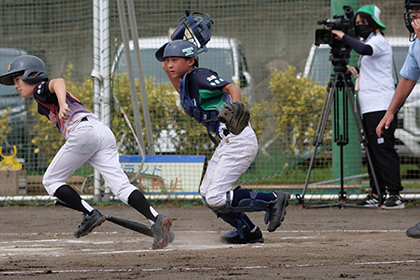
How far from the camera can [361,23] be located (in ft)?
26.5

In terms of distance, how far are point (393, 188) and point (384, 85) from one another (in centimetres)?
135

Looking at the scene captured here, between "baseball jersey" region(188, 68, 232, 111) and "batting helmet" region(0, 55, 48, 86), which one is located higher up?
"batting helmet" region(0, 55, 48, 86)

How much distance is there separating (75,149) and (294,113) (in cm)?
518

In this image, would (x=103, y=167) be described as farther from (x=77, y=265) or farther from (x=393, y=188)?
(x=393, y=188)

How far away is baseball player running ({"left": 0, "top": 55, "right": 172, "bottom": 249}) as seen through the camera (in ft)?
17.3

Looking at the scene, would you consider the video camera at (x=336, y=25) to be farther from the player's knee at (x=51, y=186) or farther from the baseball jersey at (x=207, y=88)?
the player's knee at (x=51, y=186)

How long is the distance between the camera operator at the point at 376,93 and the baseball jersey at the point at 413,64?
263 centimetres

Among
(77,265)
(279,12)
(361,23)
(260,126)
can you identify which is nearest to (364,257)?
(77,265)

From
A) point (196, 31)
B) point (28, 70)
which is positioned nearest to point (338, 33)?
point (196, 31)

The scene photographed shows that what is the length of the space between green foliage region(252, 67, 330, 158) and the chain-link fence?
0.05ft

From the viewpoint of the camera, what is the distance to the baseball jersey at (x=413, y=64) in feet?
16.3

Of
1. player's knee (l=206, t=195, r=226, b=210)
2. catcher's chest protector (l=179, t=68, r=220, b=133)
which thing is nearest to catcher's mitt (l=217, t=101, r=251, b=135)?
catcher's chest protector (l=179, t=68, r=220, b=133)

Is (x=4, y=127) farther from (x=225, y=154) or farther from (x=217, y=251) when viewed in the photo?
(x=217, y=251)

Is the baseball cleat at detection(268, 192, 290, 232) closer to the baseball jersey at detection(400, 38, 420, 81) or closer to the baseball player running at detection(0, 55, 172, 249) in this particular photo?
the baseball player running at detection(0, 55, 172, 249)
